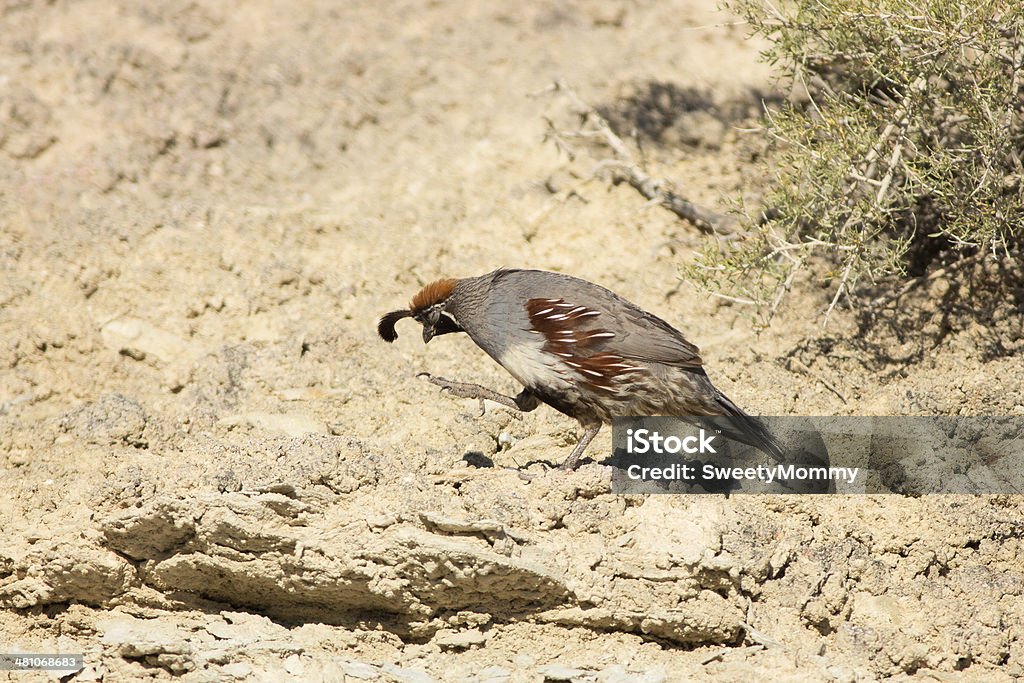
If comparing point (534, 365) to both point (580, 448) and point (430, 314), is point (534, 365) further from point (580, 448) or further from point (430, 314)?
point (430, 314)

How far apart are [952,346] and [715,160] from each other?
2490 mm

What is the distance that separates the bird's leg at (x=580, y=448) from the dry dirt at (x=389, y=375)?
309 mm

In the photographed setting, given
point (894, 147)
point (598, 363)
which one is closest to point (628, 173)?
point (894, 147)

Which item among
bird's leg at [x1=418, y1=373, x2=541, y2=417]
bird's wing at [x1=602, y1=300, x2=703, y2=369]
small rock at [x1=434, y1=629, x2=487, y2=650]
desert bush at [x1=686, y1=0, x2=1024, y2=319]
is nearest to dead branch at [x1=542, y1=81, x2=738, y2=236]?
desert bush at [x1=686, y1=0, x2=1024, y2=319]

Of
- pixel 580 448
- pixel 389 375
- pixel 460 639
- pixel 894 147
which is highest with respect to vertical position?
pixel 894 147

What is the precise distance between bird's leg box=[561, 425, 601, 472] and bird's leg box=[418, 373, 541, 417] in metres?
0.37

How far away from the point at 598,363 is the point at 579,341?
156mm

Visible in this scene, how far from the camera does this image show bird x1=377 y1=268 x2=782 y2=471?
5727 millimetres

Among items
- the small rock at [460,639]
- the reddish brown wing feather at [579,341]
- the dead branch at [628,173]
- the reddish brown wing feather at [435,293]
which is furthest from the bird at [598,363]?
the dead branch at [628,173]

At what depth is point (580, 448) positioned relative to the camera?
18.9 ft

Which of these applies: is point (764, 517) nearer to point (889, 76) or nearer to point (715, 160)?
point (889, 76)

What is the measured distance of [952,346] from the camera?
21.4 feet

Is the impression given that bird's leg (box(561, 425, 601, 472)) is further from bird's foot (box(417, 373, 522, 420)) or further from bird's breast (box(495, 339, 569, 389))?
bird's foot (box(417, 373, 522, 420))

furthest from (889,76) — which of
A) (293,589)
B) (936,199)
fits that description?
(293,589)
